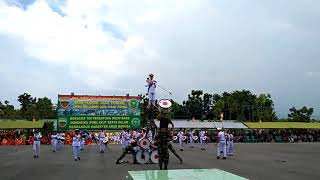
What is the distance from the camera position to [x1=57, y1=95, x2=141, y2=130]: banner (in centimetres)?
4381

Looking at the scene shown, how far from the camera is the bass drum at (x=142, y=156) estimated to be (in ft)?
67.1

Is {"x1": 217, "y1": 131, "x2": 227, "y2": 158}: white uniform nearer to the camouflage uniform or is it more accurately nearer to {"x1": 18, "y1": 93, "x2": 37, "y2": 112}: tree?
the camouflage uniform

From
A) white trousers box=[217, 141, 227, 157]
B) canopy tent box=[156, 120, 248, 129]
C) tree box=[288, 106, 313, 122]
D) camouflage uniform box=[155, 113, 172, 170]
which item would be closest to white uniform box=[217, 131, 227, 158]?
white trousers box=[217, 141, 227, 157]

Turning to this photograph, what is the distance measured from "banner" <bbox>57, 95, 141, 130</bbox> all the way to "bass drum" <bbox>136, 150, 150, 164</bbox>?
23.6 m

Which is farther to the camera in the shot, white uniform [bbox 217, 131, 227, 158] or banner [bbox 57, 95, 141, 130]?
banner [bbox 57, 95, 141, 130]

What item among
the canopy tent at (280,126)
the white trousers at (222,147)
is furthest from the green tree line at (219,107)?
the white trousers at (222,147)

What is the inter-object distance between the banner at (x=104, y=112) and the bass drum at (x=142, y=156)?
77.4 ft

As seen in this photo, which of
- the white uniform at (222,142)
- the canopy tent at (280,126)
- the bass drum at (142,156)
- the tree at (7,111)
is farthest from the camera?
the tree at (7,111)

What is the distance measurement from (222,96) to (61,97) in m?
67.9

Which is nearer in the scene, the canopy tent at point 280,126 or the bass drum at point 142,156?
the bass drum at point 142,156

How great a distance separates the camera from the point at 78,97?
43.7 metres

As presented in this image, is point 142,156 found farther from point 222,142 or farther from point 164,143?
point 164,143

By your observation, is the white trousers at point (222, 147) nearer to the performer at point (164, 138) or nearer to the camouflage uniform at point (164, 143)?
the performer at point (164, 138)

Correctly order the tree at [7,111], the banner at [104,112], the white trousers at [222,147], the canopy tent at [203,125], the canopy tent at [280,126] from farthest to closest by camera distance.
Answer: the tree at [7,111], the canopy tent at [280,126], the canopy tent at [203,125], the banner at [104,112], the white trousers at [222,147]
